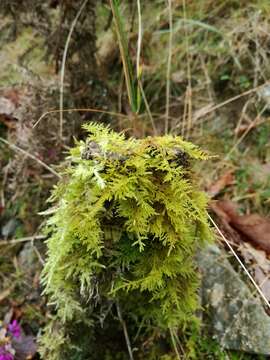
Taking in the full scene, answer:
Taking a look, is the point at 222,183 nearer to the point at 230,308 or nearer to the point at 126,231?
the point at 230,308

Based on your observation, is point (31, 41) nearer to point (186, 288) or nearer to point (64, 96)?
point (64, 96)

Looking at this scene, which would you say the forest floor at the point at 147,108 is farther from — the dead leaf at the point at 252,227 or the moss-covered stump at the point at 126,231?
the moss-covered stump at the point at 126,231

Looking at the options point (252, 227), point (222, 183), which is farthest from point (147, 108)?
point (252, 227)

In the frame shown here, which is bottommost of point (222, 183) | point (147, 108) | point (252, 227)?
point (252, 227)

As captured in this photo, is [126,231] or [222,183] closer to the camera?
[126,231]

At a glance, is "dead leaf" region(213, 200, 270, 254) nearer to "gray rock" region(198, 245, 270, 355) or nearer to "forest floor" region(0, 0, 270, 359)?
"forest floor" region(0, 0, 270, 359)

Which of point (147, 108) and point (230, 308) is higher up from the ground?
point (147, 108)
